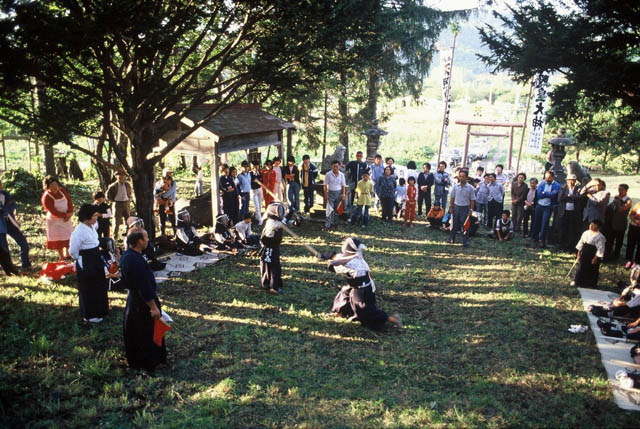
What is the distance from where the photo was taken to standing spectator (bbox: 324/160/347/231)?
14.2m

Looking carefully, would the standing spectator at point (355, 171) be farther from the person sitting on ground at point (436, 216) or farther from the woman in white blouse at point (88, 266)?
the woman in white blouse at point (88, 266)

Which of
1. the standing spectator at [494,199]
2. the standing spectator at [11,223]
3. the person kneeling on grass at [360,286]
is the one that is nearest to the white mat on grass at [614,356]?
the person kneeling on grass at [360,286]

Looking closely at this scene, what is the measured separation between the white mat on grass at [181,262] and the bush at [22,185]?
8499 millimetres

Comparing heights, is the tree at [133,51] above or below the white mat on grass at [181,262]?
above

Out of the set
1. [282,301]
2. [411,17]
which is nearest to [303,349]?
[282,301]

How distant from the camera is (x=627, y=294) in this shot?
27.4 ft

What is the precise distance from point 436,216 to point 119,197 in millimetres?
10108

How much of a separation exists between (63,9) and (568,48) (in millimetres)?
11967

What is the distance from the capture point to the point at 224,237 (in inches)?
473

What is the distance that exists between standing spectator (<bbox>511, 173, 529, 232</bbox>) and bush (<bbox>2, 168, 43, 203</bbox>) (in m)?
17.1

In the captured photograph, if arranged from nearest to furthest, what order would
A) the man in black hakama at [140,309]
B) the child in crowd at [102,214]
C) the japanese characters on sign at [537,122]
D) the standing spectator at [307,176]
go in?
1. the man in black hakama at [140,309]
2. the child in crowd at [102,214]
3. the standing spectator at [307,176]
4. the japanese characters on sign at [537,122]

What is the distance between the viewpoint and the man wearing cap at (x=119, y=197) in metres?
12.0

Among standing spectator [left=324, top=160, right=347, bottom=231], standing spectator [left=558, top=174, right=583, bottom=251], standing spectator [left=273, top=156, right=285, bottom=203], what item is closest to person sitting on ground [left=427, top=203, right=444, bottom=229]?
standing spectator [left=324, top=160, right=347, bottom=231]

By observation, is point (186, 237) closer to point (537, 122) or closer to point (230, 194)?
point (230, 194)
